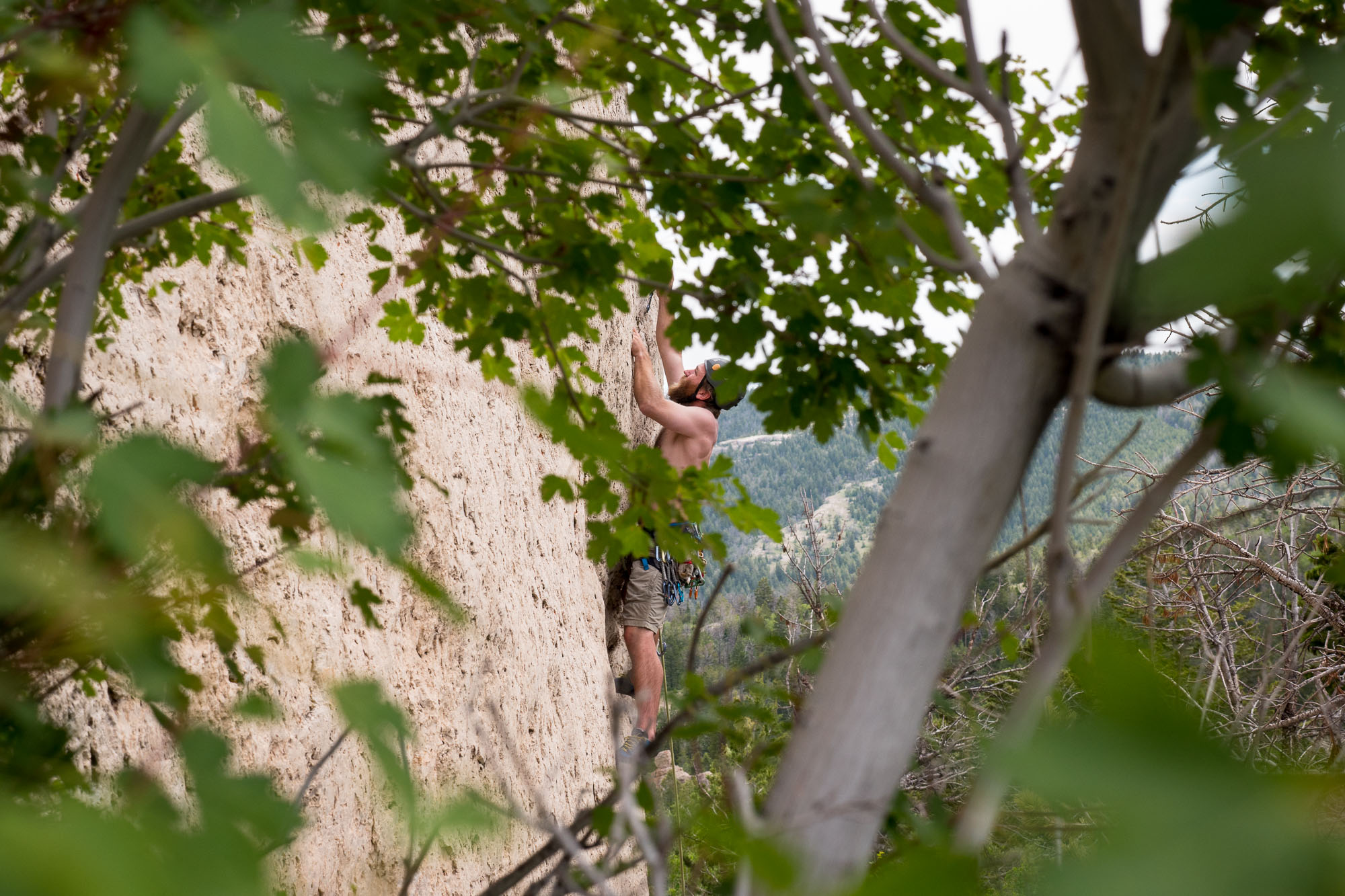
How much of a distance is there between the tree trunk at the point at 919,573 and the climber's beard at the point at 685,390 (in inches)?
170

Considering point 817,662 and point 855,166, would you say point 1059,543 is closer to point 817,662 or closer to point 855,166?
point 855,166

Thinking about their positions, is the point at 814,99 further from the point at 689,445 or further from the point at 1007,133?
the point at 689,445

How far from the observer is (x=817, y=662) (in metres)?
1.16

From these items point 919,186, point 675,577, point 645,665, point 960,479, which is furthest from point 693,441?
point 960,479

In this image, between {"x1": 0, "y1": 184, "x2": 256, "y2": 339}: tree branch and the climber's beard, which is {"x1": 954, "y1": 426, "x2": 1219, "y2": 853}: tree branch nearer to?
{"x1": 0, "y1": 184, "x2": 256, "y2": 339}: tree branch

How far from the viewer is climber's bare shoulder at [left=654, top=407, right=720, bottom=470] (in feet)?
14.2

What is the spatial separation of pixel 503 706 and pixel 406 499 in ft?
3.41

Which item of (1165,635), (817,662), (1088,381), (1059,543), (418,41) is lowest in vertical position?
(1165,635)

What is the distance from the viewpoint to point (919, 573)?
2.05 feet

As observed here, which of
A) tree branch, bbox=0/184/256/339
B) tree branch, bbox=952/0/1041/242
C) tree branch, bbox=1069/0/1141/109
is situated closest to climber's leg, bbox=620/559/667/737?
tree branch, bbox=0/184/256/339

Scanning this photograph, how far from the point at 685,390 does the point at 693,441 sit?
720 millimetres

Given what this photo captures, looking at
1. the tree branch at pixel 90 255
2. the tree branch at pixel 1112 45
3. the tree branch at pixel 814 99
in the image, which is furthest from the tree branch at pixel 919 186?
the tree branch at pixel 90 255

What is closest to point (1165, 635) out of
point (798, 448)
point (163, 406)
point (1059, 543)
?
point (1059, 543)

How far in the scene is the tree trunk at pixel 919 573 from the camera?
1.98ft
